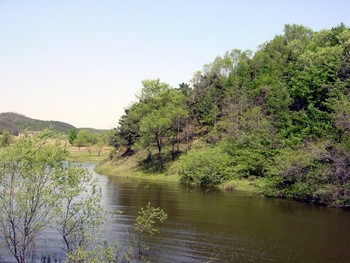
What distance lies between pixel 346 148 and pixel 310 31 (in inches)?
3405

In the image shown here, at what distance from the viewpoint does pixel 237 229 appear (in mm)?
40656

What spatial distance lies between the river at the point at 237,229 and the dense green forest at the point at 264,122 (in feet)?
20.7

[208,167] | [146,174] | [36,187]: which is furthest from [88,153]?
[36,187]

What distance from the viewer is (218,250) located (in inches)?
1299

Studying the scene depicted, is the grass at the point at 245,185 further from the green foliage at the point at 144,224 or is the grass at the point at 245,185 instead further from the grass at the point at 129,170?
the green foliage at the point at 144,224

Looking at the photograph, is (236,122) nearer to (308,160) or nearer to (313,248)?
(308,160)

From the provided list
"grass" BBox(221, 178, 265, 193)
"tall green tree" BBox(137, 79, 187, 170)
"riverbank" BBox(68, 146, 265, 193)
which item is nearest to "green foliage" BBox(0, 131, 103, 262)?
"grass" BBox(221, 178, 265, 193)

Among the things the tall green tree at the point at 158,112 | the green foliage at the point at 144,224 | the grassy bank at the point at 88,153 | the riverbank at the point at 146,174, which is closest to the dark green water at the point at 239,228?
the green foliage at the point at 144,224

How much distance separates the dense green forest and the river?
249 inches

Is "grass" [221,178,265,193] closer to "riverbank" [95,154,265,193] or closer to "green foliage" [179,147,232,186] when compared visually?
"riverbank" [95,154,265,193]

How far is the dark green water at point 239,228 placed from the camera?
32.1m

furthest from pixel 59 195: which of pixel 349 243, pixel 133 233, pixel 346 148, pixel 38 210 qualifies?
pixel 346 148

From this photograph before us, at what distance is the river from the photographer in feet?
105

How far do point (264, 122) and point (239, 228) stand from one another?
40.4 meters
